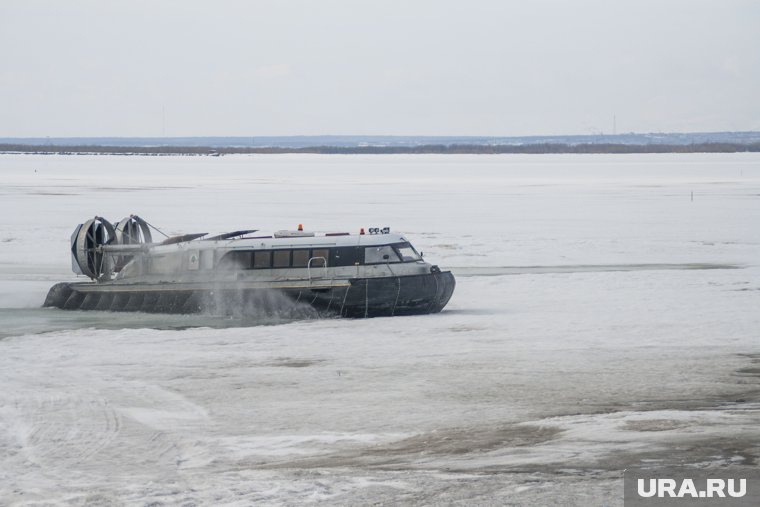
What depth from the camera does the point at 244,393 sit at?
14.0 metres

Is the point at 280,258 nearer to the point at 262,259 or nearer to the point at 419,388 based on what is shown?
the point at 262,259

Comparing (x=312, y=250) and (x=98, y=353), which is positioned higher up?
(x=312, y=250)

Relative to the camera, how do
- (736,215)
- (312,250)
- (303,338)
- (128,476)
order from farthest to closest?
(736,215) → (312,250) → (303,338) → (128,476)

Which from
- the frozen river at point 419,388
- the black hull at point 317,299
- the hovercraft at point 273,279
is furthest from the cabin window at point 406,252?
the frozen river at point 419,388

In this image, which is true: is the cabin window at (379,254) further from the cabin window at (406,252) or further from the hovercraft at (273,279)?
the cabin window at (406,252)

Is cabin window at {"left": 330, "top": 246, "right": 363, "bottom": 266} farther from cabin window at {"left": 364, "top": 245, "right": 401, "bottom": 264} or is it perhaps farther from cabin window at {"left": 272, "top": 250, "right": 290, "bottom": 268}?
cabin window at {"left": 272, "top": 250, "right": 290, "bottom": 268}

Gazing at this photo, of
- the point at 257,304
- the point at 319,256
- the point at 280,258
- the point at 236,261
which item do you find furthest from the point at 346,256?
the point at 236,261

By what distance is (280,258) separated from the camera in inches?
804

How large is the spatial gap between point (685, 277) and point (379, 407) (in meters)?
12.8

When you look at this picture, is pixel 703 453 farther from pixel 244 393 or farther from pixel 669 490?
pixel 244 393

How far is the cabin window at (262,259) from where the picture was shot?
20469mm

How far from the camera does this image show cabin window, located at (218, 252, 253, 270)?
A: 20531mm

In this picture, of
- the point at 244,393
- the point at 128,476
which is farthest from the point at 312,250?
the point at 128,476

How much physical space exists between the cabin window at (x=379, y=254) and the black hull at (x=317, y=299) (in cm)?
38
